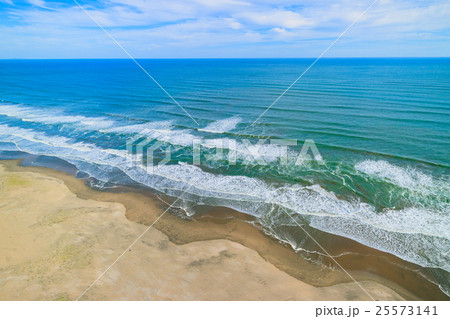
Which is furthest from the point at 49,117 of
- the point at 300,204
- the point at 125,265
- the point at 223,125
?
the point at 300,204

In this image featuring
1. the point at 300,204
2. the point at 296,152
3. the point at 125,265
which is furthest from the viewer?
the point at 296,152

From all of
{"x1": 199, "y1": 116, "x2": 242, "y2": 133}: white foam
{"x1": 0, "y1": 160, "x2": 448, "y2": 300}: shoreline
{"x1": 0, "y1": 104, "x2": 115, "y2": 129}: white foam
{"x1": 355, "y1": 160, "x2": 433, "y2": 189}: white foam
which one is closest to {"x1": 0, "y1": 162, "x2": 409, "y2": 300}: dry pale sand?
{"x1": 0, "y1": 160, "x2": 448, "y2": 300}: shoreline

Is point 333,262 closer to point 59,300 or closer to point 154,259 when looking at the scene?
point 154,259

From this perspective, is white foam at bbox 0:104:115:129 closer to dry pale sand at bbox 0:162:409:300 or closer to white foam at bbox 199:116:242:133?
white foam at bbox 199:116:242:133

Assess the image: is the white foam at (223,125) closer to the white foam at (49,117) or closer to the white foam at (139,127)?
the white foam at (139,127)

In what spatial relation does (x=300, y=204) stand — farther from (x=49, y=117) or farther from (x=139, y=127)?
(x=49, y=117)

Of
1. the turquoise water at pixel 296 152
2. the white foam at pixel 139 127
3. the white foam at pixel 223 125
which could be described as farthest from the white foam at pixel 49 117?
the white foam at pixel 223 125

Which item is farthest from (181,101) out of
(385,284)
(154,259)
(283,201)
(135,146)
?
(385,284)
